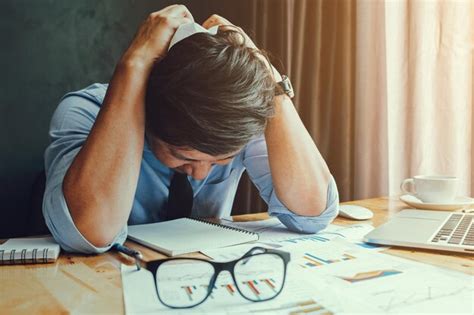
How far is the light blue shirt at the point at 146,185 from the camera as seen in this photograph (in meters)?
0.86

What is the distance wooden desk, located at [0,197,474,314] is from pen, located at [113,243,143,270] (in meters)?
0.01

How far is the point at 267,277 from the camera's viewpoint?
0.70 m

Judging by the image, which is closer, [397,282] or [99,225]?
[397,282]

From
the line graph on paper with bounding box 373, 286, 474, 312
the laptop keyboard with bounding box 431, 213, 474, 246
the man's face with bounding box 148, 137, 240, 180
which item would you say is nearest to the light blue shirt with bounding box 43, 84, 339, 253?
the man's face with bounding box 148, 137, 240, 180

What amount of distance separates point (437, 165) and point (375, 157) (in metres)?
0.25

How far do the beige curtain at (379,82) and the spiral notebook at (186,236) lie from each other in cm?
88

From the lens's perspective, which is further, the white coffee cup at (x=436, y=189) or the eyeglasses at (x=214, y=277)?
the white coffee cup at (x=436, y=189)

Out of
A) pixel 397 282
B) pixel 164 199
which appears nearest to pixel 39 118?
pixel 164 199

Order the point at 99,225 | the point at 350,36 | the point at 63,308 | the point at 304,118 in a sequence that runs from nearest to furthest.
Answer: the point at 63,308
the point at 99,225
the point at 350,36
the point at 304,118

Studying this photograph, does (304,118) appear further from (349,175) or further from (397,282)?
(397,282)

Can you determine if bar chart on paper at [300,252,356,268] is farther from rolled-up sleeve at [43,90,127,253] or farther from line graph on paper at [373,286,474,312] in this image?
rolled-up sleeve at [43,90,127,253]

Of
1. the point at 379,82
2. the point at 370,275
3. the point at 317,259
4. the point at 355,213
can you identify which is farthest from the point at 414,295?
the point at 379,82

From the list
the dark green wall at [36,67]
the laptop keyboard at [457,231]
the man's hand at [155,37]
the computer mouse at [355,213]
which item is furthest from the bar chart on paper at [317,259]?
the dark green wall at [36,67]

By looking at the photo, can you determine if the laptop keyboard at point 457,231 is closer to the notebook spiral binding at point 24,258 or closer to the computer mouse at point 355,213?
the computer mouse at point 355,213
